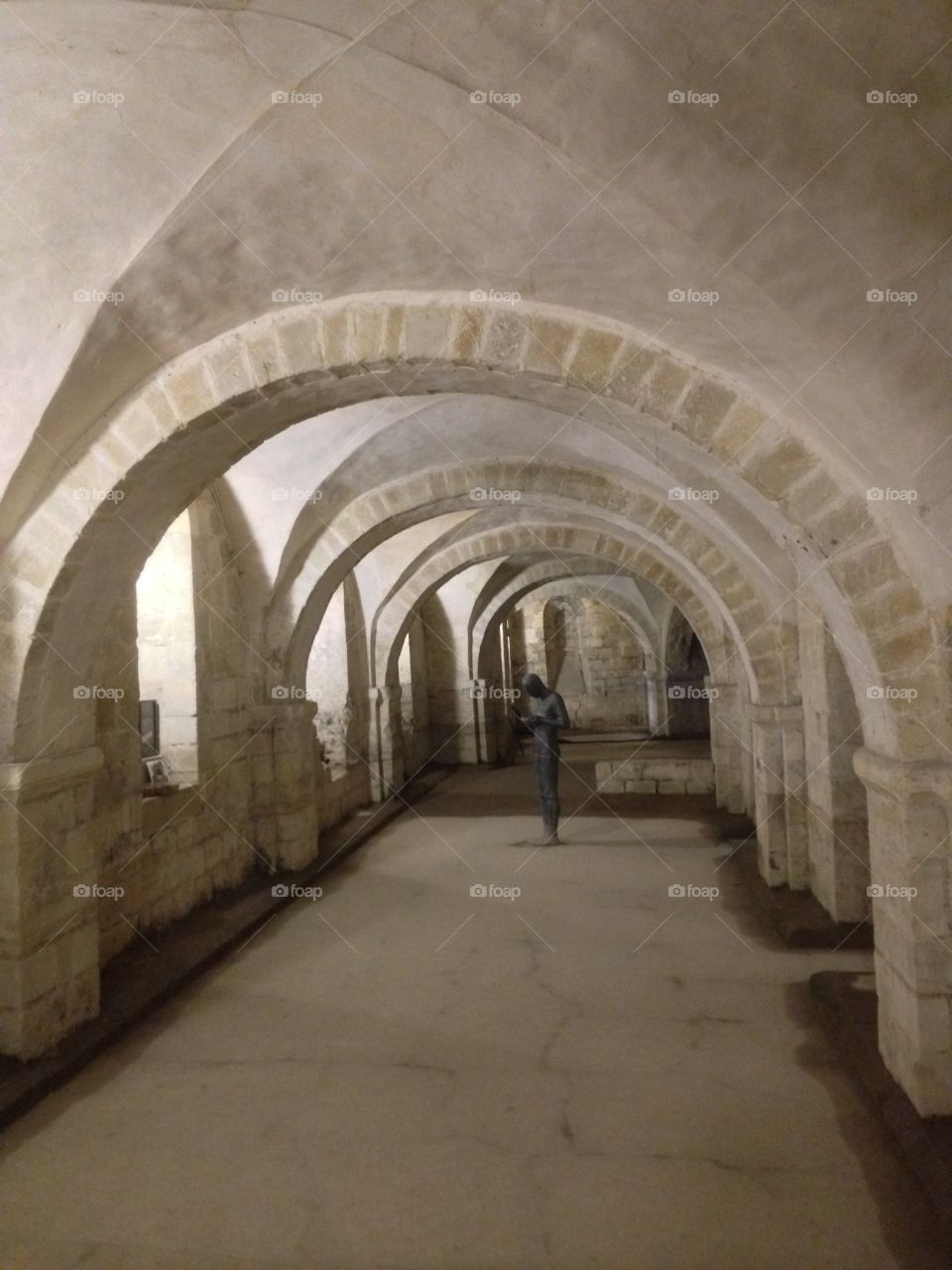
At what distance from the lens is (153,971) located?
465 cm

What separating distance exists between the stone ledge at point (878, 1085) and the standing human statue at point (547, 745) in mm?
3667

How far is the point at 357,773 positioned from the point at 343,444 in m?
4.89

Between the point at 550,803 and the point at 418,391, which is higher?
the point at 418,391

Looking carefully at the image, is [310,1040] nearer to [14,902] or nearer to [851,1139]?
[14,902]

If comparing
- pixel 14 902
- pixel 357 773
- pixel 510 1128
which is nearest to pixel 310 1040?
pixel 510 1128

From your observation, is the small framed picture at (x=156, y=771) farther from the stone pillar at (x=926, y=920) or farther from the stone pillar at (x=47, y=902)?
the stone pillar at (x=926, y=920)

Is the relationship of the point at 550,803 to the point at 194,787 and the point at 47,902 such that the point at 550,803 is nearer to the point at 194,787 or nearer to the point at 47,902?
the point at 194,787

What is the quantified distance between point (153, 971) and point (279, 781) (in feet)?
7.33

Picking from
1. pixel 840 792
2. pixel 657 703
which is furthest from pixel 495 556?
pixel 657 703

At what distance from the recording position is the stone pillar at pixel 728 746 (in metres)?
8.88

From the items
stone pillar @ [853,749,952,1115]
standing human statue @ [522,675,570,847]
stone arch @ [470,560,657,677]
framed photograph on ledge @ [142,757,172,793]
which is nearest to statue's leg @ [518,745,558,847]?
standing human statue @ [522,675,570,847]

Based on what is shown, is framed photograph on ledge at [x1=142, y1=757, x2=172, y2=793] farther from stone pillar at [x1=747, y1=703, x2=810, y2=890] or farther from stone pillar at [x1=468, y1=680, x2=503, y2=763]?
stone pillar at [x1=468, y1=680, x2=503, y2=763]

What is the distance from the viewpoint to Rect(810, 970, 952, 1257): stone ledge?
255 cm

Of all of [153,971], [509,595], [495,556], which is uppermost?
[495,556]
